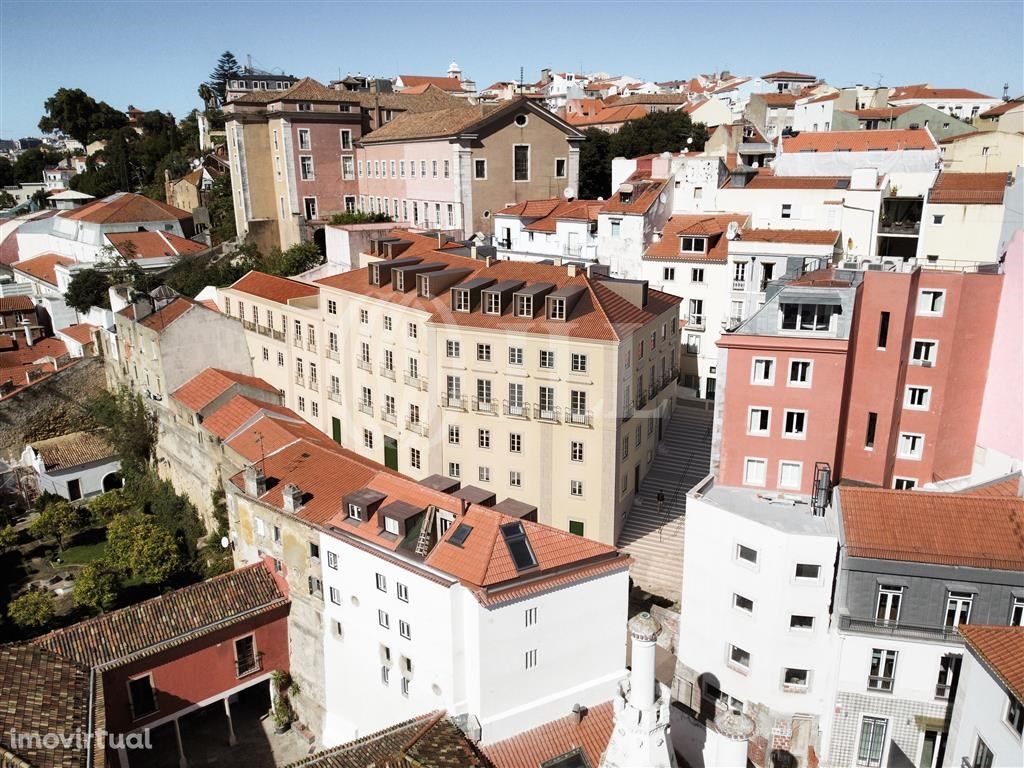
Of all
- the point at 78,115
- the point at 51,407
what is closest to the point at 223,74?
the point at 78,115

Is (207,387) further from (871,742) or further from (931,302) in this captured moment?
(871,742)

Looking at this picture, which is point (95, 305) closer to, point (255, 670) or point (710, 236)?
point (255, 670)

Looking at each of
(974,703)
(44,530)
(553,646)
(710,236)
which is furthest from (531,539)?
(44,530)

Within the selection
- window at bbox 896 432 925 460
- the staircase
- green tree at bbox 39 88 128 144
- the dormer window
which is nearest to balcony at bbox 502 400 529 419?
the staircase

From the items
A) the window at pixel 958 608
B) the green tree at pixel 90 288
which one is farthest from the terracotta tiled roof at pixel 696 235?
the green tree at pixel 90 288

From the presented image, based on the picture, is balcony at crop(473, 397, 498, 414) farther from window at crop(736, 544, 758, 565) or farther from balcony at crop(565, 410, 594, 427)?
window at crop(736, 544, 758, 565)

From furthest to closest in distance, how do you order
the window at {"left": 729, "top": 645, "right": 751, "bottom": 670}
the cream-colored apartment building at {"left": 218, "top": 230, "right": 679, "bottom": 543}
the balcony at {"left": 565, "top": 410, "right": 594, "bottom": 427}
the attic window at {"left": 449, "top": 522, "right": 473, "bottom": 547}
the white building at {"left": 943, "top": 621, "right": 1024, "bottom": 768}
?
the cream-colored apartment building at {"left": 218, "top": 230, "right": 679, "bottom": 543}
the balcony at {"left": 565, "top": 410, "right": 594, "bottom": 427}
the window at {"left": 729, "top": 645, "right": 751, "bottom": 670}
the attic window at {"left": 449, "top": 522, "right": 473, "bottom": 547}
the white building at {"left": 943, "top": 621, "right": 1024, "bottom": 768}
